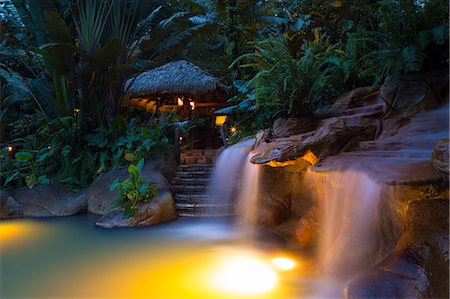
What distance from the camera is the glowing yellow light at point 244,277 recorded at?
3152 millimetres

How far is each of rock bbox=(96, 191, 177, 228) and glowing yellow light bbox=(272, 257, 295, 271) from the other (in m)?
2.94

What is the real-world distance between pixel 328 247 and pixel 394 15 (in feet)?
9.75

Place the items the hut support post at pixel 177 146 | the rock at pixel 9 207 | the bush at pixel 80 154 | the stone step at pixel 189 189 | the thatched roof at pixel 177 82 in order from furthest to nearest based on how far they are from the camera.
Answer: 1. the thatched roof at pixel 177 82
2. the hut support post at pixel 177 146
3. the bush at pixel 80 154
4. the stone step at pixel 189 189
5. the rock at pixel 9 207

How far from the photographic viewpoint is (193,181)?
758 cm

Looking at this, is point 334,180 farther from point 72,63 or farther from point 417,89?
point 72,63

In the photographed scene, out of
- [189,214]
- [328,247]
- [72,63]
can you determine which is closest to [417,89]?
[328,247]

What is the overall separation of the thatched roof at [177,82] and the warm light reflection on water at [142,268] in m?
7.07

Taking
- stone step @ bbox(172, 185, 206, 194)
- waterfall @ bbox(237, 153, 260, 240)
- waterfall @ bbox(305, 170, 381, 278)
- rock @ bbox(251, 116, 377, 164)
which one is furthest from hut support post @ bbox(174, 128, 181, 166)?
waterfall @ bbox(305, 170, 381, 278)

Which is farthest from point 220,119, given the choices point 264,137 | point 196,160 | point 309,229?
point 309,229

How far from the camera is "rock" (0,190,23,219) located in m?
6.79

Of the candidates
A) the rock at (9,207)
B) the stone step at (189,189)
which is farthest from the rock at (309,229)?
the rock at (9,207)

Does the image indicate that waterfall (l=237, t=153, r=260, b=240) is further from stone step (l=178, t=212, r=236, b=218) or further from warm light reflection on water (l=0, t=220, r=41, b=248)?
warm light reflection on water (l=0, t=220, r=41, b=248)

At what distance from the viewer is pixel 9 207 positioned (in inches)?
271

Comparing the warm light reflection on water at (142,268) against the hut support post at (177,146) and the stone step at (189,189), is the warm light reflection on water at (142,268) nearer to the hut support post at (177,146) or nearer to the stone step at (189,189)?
the stone step at (189,189)
